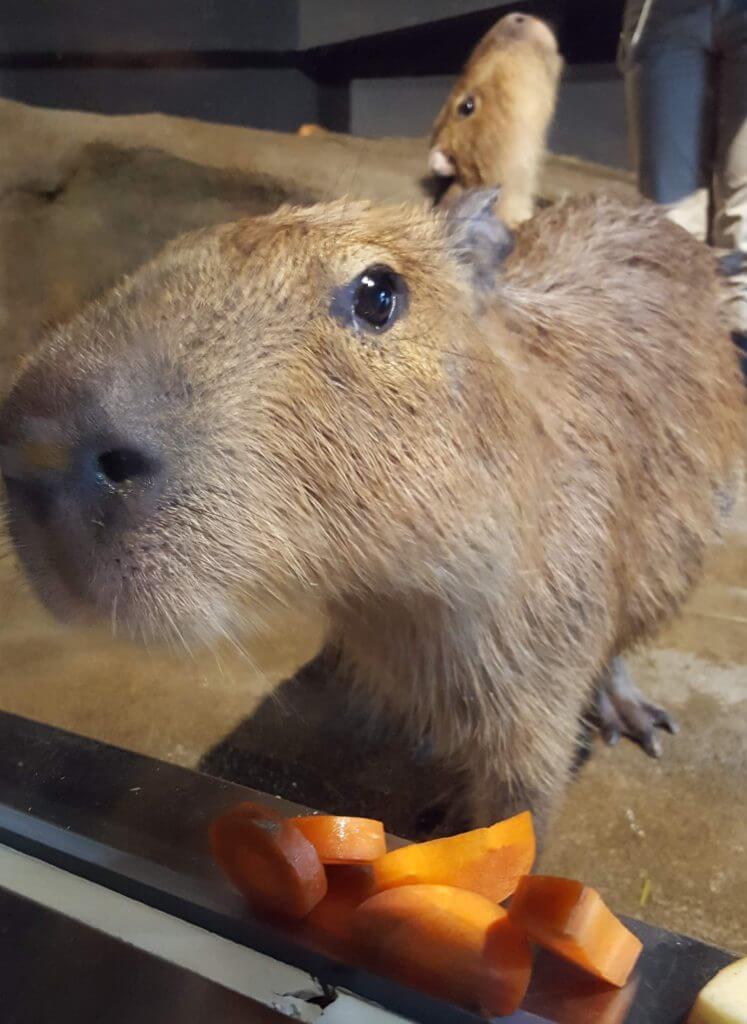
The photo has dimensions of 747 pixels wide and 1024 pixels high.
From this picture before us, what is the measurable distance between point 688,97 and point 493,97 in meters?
0.73

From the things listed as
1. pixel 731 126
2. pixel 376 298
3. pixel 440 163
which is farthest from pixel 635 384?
pixel 376 298

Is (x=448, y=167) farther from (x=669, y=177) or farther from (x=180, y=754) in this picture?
(x=180, y=754)

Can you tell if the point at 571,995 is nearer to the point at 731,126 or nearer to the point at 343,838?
the point at 343,838

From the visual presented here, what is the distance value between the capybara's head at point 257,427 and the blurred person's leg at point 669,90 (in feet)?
1.35

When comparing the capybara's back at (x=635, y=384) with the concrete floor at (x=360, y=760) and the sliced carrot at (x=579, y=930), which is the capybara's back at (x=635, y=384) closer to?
the concrete floor at (x=360, y=760)

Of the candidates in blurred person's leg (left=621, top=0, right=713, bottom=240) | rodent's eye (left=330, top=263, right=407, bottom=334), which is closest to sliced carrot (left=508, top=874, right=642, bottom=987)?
rodent's eye (left=330, top=263, right=407, bottom=334)

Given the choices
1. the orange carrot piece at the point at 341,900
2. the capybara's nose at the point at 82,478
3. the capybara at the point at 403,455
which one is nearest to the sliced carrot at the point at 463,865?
the orange carrot piece at the point at 341,900

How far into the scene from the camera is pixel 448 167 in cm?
215

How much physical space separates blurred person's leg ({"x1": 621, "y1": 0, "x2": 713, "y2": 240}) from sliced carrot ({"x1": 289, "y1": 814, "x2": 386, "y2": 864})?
1.24 meters

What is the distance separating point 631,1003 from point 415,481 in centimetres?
68

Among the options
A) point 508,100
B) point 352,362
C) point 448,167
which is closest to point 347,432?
point 352,362

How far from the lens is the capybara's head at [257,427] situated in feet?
2.99

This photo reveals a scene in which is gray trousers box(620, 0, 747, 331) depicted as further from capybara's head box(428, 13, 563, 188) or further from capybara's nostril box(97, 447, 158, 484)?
capybara's nostril box(97, 447, 158, 484)

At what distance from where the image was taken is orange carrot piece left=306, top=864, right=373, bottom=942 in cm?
106
